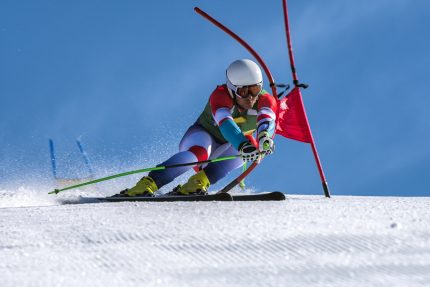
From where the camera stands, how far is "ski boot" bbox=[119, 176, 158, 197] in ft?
20.3

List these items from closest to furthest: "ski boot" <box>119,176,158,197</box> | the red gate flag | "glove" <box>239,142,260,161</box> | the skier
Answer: "glove" <box>239,142,260,161</box>, the skier, "ski boot" <box>119,176,158,197</box>, the red gate flag

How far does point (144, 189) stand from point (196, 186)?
0.46 m

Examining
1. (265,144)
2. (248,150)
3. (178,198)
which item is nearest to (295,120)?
(265,144)

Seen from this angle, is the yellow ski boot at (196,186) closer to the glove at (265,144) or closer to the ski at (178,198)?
the ski at (178,198)

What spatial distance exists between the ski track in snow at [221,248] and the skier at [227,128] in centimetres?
153

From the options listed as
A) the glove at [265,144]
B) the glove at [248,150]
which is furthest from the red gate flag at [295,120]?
the glove at [248,150]

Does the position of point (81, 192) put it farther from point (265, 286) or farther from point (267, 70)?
point (265, 286)

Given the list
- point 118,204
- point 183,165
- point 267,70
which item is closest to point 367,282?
point 118,204

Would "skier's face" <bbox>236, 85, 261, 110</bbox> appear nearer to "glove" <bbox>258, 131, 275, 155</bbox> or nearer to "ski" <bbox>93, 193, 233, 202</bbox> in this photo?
"glove" <bbox>258, 131, 275, 155</bbox>

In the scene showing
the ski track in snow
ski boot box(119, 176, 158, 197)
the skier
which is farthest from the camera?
ski boot box(119, 176, 158, 197)

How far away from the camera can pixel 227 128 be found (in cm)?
598

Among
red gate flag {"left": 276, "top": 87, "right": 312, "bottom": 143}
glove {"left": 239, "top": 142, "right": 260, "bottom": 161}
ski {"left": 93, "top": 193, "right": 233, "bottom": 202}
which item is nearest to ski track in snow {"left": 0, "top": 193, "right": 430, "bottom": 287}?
ski {"left": 93, "top": 193, "right": 233, "bottom": 202}

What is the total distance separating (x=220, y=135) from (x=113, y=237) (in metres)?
3.08

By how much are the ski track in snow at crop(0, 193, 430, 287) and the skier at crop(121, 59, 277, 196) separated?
153 cm
